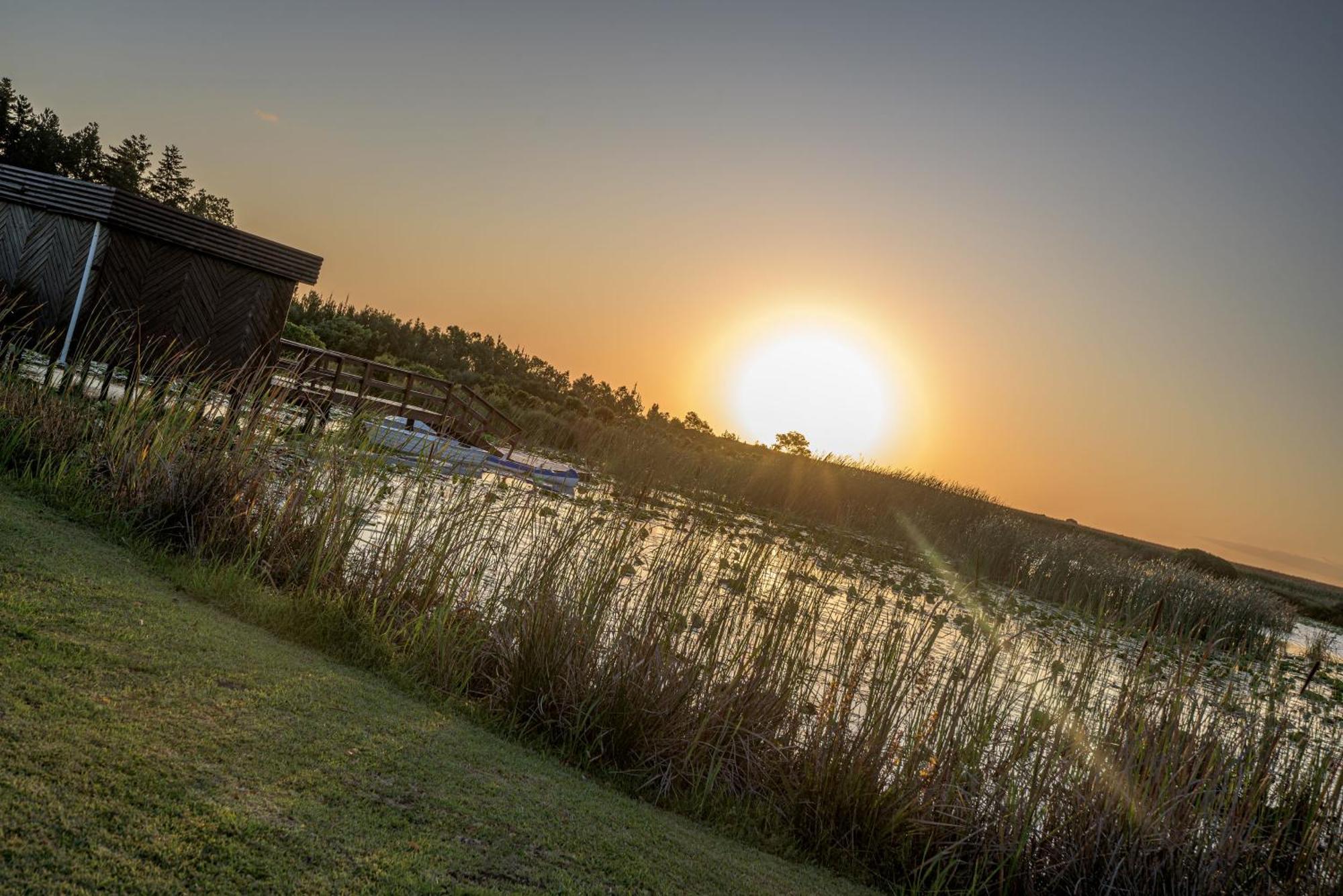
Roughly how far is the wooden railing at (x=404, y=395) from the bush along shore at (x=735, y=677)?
245 inches

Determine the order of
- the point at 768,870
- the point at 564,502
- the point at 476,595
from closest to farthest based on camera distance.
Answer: the point at 768,870, the point at 476,595, the point at 564,502

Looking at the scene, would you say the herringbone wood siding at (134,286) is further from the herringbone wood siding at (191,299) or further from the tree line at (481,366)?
the tree line at (481,366)

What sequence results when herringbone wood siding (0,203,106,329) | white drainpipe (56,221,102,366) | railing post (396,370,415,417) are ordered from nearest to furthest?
white drainpipe (56,221,102,366) < herringbone wood siding (0,203,106,329) < railing post (396,370,415,417)

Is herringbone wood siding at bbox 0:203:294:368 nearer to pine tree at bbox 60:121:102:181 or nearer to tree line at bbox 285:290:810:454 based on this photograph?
tree line at bbox 285:290:810:454

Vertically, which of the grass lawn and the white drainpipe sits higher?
the white drainpipe

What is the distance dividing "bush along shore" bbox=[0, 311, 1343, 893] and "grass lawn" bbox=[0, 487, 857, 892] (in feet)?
1.73

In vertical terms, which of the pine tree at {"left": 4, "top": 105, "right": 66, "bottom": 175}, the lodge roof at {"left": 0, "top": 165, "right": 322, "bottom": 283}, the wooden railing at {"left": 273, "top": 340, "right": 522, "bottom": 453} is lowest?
the wooden railing at {"left": 273, "top": 340, "right": 522, "bottom": 453}

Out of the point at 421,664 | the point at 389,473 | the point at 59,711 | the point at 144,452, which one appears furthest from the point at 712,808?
the point at 144,452

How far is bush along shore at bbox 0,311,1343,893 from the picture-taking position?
4125mm

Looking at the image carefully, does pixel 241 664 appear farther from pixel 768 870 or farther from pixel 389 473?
pixel 389 473

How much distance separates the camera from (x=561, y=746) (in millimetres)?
4312

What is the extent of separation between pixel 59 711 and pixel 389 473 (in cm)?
429

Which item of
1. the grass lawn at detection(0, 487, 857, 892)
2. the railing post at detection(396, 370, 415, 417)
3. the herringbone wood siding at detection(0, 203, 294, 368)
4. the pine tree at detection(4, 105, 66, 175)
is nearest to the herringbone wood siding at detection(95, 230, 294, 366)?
the herringbone wood siding at detection(0, 203, 294, 368)

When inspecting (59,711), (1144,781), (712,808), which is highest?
(1144,781)
